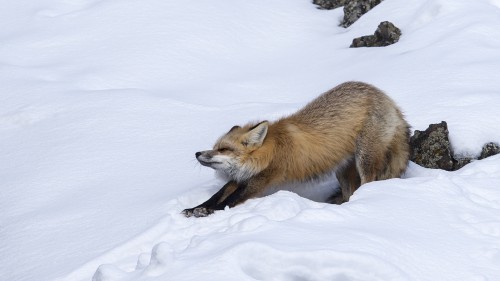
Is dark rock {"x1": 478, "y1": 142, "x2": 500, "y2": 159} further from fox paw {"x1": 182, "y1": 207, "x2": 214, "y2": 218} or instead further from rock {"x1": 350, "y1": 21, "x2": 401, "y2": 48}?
rock {"x1": 350, "y1": 21, "x2": 401, "y2": 48}

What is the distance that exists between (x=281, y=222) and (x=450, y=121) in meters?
2.86

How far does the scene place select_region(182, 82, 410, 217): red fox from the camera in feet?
18.8

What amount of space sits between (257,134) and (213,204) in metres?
0.69

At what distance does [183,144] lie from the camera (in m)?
7.25

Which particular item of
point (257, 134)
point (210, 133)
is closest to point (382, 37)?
A: point (210, 133)

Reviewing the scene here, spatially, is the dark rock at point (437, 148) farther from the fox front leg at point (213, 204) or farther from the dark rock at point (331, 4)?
Answer: the dark rock at point (331, 4)

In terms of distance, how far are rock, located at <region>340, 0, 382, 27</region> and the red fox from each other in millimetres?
5335

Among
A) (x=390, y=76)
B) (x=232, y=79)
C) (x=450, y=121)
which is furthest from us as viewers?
(x=232, y=79)

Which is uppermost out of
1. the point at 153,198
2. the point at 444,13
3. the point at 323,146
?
the point at 444,13

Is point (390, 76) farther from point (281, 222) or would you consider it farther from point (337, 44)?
point (281, 222)

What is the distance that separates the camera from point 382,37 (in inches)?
388

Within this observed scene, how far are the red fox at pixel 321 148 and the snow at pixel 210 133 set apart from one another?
1.00 feet

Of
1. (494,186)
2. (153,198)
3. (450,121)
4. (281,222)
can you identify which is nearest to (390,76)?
(450,121)

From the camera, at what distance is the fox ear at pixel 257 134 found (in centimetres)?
575
